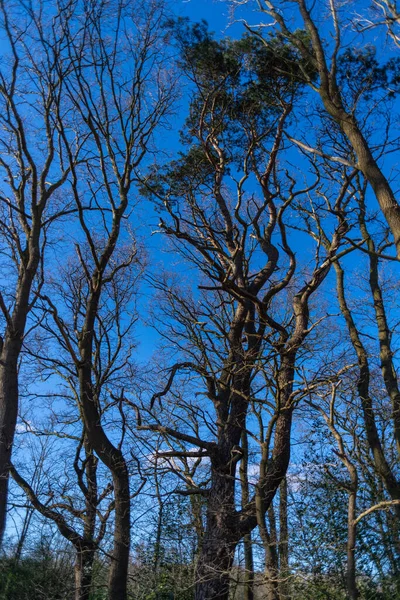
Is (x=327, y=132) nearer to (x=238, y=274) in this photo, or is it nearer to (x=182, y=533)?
(x=238, y=274)

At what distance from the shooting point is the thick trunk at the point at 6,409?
6977 mm

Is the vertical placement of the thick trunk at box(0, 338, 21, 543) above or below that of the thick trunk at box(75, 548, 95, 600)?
above

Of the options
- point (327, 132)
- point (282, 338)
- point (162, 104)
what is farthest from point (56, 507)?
point (327, 132)

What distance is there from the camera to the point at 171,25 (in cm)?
854

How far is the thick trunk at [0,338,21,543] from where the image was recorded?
698 cm

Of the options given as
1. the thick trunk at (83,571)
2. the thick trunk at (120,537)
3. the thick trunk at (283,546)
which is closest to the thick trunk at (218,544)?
the thick trunk at (283,546)

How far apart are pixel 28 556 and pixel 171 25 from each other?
1116 cm

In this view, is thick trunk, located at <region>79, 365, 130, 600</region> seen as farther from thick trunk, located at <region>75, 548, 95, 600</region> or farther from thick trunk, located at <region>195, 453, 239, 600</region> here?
thick trunk, located at <region>75, 548, 95, 600</region>

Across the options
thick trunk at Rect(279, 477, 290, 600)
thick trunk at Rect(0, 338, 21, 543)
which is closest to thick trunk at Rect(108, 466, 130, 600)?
thick trunk at Rect(0, 338, 21, 543)

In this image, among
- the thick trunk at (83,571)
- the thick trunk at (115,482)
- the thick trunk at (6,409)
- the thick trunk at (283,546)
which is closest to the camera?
the thick trunk at (283,546)

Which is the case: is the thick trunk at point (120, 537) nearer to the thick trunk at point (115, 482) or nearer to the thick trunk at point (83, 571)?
the thick trunk at point (115, 482)

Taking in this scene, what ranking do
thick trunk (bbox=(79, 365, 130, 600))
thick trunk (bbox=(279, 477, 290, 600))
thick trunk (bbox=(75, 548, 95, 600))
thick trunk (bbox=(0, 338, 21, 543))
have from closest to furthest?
thick trunk (bbox=(279, 477, 290, 600)) < thick trunk (bbox=(0, 338, 21, 543)) < thick trunk (bbox=(79, 365, 130, 600)) < thick trunk (bbox=(75, 548, 95, 600))

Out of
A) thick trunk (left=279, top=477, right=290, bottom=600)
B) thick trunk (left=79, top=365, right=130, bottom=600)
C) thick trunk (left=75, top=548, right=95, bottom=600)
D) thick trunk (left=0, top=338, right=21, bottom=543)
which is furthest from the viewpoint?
thick trunk (left=75, top=548, right=95, bottom=600)

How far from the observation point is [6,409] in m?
7.15
